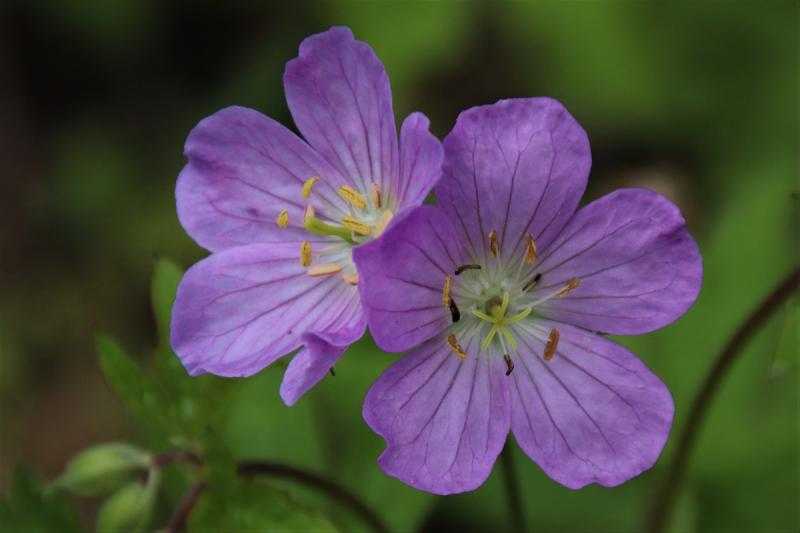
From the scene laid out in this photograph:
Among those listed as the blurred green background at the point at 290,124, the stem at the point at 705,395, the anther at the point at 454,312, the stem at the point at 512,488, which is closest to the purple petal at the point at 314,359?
the anther at the point at 454,312

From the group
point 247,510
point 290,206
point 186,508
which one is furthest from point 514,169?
point 186,508

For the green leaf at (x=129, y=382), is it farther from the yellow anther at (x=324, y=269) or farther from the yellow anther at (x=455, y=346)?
the yellow anther at (x=455, y=346)

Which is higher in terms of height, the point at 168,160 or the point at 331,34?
the point at 331,34

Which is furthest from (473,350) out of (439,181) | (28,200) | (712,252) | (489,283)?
(28,200)

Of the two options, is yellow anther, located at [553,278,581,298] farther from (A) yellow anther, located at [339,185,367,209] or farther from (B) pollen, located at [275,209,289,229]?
(B) pollen, located at [275,209,289,229]

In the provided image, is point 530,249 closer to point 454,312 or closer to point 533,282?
point 533,282

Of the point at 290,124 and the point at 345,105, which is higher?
the point at 345,105

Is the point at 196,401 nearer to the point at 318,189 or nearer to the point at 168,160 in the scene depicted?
the point at 318,189
